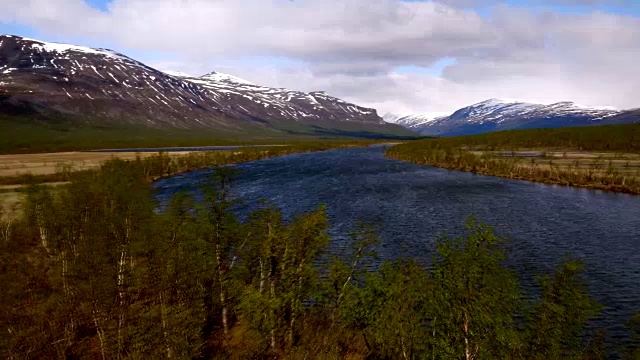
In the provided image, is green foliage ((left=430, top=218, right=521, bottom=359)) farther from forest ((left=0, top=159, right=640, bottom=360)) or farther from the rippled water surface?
the rippled water surface

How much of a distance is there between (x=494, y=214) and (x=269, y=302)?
6121cm

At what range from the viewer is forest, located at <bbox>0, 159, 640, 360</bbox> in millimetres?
21734

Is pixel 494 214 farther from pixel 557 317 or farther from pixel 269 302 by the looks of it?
pixel 269 302

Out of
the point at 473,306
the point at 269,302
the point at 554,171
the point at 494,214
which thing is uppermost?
the point at 473,306

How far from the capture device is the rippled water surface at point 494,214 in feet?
153

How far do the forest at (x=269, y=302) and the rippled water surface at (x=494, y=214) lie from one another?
12.2 metres

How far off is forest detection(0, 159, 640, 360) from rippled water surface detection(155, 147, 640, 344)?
1225 centimetres

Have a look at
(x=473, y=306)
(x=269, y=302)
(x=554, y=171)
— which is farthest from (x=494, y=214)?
(x=269, y=302)

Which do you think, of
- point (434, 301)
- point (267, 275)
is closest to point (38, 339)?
point (267, 275)

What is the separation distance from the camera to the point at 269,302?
2405 centimetres

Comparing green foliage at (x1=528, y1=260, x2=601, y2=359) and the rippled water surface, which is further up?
green foliage at (x1=528, y1=260, x2=601, y2=359)

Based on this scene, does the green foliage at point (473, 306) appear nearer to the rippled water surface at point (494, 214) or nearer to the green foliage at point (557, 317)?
the green foliage at point (557, 317)

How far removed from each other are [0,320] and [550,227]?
69862 mm

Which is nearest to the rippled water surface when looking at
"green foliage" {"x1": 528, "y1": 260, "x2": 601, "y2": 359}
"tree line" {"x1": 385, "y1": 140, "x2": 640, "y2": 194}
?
"tree line" {"x1": 385, "y1": 140, "x2": 640, "y2": 194}
